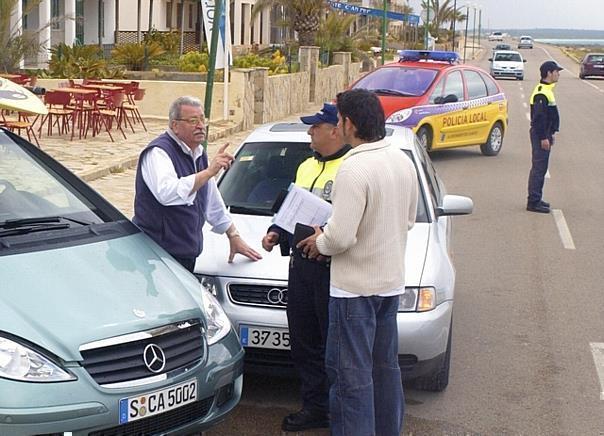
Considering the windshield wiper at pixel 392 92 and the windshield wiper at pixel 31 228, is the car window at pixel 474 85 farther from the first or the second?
the windshield wiper at pixel 31 228

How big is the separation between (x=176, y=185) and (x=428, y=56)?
13605 mm

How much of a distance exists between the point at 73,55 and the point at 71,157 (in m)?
10.5

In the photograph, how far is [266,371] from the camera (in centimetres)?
544

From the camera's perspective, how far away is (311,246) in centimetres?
446

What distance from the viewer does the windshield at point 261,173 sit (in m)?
6.82

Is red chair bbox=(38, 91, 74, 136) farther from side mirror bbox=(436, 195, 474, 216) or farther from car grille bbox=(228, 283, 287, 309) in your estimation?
car grille bbox=(228, 283, 287, 309)

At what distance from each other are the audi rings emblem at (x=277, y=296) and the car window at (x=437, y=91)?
37.0ft

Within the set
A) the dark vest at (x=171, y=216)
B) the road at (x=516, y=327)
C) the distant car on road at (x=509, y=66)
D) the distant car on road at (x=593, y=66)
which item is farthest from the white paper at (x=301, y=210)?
the distant car on road at (x=593, y=66)

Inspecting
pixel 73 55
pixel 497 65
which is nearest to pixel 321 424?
pixel 73 55

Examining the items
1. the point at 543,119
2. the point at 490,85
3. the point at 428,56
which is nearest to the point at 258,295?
the point at 543,119

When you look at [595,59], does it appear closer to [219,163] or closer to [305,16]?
[305,16]

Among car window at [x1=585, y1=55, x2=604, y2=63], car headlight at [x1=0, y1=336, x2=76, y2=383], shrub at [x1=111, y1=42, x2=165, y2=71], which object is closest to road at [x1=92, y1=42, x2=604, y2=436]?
car headlight at [x1=0, y1=336, x2=76, y2=383]

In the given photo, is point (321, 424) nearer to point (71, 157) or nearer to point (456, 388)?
point (456, 388)

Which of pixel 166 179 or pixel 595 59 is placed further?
pixel 595 59
